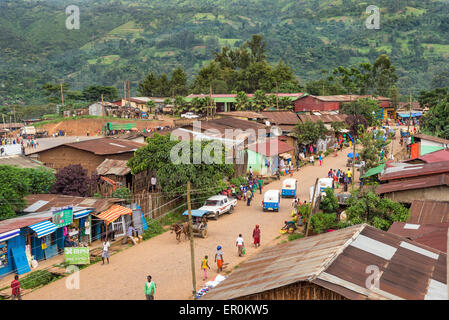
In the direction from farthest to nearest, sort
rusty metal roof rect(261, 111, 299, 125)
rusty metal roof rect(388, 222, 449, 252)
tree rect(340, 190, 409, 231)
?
rusty metal roof rect(261, 111, 299, 125) → tree rect(340, 190, 409, 231) → rusty metal roof rect(388, 222, 449, 252)

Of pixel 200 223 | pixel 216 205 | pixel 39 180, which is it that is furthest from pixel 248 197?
pixel 39 180

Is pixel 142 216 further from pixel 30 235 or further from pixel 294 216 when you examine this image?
pixel 294 216

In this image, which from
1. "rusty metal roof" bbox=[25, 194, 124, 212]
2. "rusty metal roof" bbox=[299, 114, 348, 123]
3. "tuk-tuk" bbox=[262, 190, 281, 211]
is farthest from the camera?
Answer: "rusty metal roof" bbox=[299, 114, 348, 123]

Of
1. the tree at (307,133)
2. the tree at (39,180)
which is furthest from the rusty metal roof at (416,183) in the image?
the tree at (307,133)

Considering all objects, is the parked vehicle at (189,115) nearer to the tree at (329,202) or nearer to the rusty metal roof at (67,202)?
the rusty metal roof at (67,202)

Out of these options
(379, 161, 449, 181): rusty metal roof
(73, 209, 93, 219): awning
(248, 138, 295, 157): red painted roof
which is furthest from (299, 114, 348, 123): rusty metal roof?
(73, 209, 93, 219): awning

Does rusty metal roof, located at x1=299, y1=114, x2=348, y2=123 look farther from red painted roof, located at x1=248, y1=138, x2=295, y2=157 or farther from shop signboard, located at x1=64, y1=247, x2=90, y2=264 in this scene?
shop signboard, located at x1=64, y1=247, x2=90, y2=264
